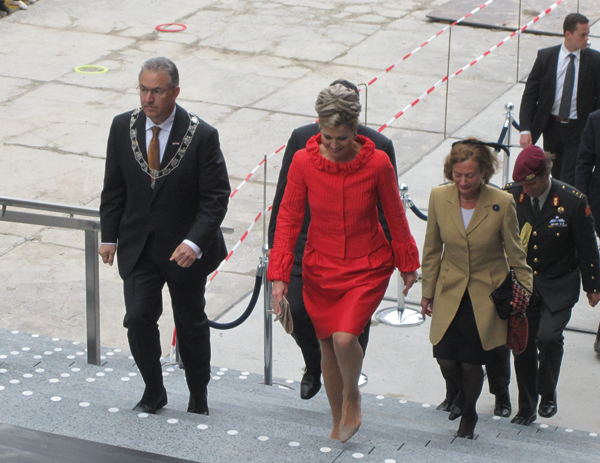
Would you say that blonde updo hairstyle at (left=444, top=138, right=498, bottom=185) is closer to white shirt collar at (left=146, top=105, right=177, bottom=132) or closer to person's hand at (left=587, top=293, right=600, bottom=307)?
person's hand at (left=587, top=293, right=600, bottom=307)

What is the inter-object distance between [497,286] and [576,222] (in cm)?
71

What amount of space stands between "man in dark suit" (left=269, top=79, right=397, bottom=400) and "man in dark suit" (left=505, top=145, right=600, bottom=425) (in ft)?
2.70

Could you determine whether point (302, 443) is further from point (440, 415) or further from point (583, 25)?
point (583, 25)

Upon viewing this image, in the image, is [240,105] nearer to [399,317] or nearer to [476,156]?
[399,317]

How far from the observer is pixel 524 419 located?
5000mm

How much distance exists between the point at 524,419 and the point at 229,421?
1803 millimetres

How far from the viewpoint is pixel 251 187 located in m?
9.34

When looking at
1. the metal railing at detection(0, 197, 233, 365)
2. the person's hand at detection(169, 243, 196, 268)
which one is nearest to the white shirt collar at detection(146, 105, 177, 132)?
the person's hand at detection(169, 243, 196, 268)

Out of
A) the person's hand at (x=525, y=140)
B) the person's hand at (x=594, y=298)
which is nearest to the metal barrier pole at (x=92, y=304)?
the person's hand at (x=594, y=298)

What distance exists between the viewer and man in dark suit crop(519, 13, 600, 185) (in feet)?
23.0

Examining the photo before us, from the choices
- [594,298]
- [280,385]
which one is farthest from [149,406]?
[594,298]

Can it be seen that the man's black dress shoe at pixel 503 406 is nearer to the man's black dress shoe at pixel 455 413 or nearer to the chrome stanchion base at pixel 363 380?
the man's black dress shoe at pixel 455 413

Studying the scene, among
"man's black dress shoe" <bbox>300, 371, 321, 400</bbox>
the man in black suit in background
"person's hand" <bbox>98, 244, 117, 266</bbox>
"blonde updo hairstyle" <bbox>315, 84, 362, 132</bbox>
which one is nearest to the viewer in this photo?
"blonde updo hairstyle" <bbox>315, 84, 362, 132</bbox>

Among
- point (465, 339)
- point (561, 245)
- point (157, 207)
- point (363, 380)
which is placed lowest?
point (363, 380)
